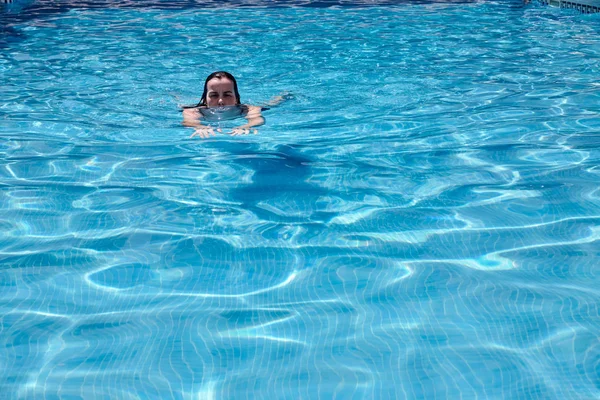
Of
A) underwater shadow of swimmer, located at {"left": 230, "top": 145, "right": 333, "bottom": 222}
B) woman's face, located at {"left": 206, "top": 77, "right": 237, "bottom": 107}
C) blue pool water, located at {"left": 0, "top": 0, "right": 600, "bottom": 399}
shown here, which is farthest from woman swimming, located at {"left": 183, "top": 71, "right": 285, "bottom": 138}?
underwater shadow of swimmer, located at {"left": 230, "top": 145, "right": 333, "bottom": 222}

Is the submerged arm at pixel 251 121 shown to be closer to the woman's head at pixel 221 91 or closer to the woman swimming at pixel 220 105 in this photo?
the woman swimming at pixel 220 105

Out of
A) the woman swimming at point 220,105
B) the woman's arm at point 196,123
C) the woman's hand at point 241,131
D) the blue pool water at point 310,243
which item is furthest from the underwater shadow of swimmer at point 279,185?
the woman swimming at point 220,105

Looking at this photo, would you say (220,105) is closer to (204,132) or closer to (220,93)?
(220,93)

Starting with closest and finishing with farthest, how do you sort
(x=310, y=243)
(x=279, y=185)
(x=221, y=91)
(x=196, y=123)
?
(x=310, y=243), (x=279, y=185), (x=196, y=123), (x=221, y=91)

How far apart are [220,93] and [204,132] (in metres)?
0.78

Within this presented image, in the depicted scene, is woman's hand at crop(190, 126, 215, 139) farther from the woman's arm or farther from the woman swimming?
the woman swimming

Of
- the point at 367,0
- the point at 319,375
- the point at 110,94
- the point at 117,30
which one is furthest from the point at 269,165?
A: the point at 367,0

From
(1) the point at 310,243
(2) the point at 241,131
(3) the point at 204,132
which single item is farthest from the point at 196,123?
(1) the point at 310,243

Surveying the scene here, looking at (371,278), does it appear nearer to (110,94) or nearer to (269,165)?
(269,165)

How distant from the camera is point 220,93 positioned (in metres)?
5.67

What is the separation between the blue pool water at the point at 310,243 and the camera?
7.84 feet

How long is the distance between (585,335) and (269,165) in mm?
2268

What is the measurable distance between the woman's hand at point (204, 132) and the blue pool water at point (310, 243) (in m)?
0.15

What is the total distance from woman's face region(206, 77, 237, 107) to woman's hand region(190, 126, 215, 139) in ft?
2.00
